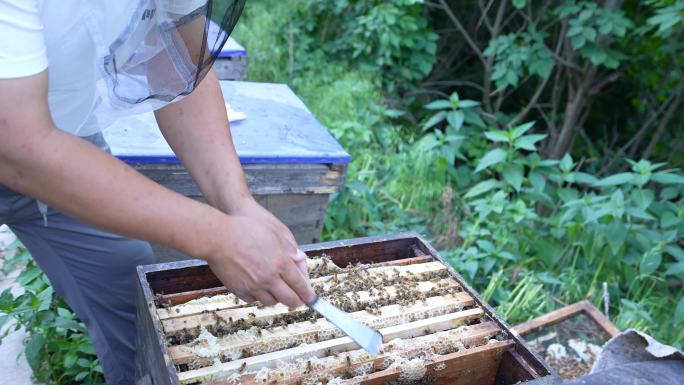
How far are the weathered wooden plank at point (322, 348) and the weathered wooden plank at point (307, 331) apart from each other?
3 cm

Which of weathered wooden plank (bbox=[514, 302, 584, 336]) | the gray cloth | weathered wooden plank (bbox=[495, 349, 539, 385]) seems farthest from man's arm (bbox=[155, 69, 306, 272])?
weathered wooden plank (bbox=[514, 302, 584, 336])

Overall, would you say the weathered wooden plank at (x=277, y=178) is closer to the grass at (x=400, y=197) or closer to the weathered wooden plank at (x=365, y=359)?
the grass at (x=400, y=197)

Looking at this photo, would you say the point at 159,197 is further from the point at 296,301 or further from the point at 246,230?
the point at 296,301

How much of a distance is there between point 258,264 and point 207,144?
528 millimetres

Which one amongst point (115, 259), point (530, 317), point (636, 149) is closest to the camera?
point (115, 259)

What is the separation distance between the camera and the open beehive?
→ 140 cm

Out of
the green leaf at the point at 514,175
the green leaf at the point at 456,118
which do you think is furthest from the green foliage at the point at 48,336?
the green leaf at the point at 456,118

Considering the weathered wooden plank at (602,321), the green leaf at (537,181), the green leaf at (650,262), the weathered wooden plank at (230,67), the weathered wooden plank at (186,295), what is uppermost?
the weathered wooden plank at (230,67)

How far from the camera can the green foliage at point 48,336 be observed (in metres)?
2.17

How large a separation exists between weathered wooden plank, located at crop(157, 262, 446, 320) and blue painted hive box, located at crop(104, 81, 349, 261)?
0.82 m

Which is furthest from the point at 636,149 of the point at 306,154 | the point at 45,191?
the point at 45,191

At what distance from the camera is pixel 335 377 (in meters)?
1.41

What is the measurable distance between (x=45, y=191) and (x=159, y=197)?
0.70 ft

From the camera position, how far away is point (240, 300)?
163cm
